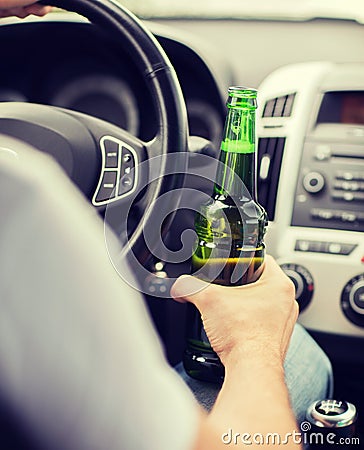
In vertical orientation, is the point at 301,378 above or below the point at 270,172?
below

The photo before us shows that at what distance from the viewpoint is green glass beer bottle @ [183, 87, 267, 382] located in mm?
939

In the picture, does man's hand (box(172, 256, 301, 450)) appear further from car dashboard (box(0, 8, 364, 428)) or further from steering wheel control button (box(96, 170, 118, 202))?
car dashboard (box(0, 8, 364, 428))

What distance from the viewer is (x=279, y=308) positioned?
896mm

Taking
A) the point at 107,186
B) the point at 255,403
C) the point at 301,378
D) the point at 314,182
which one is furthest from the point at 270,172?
the point at 255,403

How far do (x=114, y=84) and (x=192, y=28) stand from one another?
209mm

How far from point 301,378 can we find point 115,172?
43cm

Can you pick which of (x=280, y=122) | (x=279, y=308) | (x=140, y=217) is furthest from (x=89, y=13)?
(x=280, y=122)

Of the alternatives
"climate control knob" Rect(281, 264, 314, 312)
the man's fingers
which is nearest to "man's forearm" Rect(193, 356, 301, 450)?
the man's fingers

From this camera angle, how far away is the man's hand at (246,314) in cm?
81

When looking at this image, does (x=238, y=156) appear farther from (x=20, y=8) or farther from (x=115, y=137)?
(x=20, y=8)

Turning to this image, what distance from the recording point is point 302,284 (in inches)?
54.5

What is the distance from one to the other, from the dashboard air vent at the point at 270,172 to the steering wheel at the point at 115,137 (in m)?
0.46

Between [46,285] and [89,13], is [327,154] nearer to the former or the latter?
[89,13]

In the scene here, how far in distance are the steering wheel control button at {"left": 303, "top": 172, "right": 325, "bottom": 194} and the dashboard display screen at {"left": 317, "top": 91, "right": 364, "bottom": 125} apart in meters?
0.11
